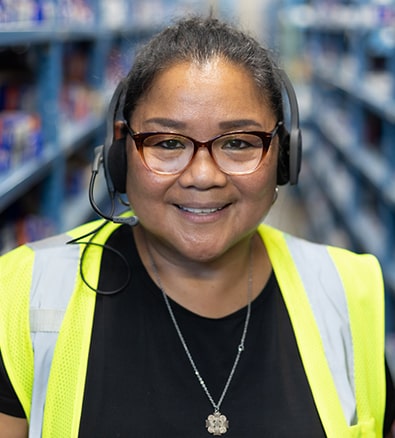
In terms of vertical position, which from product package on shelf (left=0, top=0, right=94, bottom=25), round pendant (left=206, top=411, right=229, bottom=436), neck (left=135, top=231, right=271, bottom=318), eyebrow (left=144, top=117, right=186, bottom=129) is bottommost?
round pendant (left=206, top=411, right=229, bottom=436)

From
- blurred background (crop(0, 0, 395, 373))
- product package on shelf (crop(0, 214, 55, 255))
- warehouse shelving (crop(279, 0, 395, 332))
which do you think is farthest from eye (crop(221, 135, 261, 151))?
warehouse shelving (crop(279, 0, 395, 332))

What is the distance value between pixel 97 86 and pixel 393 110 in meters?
1.56

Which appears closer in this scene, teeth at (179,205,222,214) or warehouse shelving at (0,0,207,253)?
teeth at (179,205,222,214)

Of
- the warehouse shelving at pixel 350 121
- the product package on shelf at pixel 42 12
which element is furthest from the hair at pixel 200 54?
the warehouse shelving at pixel 350 121

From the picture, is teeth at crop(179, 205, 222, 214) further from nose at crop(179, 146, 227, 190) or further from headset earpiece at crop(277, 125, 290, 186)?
headset earpiece at crop(277, 125, 290, 186)

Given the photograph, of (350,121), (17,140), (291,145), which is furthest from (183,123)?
(350,121)

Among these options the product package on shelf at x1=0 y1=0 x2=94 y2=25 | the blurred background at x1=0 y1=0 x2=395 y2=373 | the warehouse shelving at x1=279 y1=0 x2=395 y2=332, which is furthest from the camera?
the warehouse shelving at x1=279 y1=0 x2=395 y2=332

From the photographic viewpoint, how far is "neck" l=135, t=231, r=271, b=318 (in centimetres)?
129

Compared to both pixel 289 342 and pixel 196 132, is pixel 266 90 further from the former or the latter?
pixel 289 342

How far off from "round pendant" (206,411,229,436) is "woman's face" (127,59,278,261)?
243 mm

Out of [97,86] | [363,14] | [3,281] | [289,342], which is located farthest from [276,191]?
[363,14]

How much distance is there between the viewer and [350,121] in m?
5.57

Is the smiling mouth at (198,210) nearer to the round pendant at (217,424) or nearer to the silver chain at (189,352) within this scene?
the silver chain at (189,352)

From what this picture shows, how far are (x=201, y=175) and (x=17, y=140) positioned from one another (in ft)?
4.59
